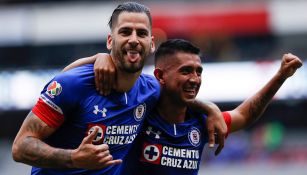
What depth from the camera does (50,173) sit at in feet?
19.4

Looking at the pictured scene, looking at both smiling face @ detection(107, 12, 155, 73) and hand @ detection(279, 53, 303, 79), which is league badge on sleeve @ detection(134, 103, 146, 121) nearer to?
smiling face @ detection(107, 12, 155, 73)

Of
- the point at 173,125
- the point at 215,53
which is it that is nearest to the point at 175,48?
the point at 173,125

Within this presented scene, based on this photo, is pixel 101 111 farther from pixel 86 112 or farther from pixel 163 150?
pixel 163 150

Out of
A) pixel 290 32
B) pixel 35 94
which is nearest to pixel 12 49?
pixel 35 94

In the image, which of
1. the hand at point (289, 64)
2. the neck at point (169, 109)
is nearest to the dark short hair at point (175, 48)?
the neck at point (169, 109)

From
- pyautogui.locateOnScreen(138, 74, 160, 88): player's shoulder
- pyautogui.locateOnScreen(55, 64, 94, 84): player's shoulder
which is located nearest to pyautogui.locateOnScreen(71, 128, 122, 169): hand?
pyautogui.locateOnScreen(55, 64, 94, 84): player's shoulder

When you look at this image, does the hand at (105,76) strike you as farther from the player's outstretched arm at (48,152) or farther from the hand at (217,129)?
the hand at (217,129)

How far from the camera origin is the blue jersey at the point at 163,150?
248 inches

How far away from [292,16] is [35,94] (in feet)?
23.9

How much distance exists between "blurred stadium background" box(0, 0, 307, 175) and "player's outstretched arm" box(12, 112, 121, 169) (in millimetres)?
12708

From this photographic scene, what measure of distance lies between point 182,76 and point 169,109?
34 centimetres

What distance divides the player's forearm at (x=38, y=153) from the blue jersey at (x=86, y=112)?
8.7 inches

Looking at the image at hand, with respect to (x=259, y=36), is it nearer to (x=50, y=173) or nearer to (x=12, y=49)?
(x=12, y=49)

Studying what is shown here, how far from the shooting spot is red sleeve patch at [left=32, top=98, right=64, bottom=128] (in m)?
5.58
